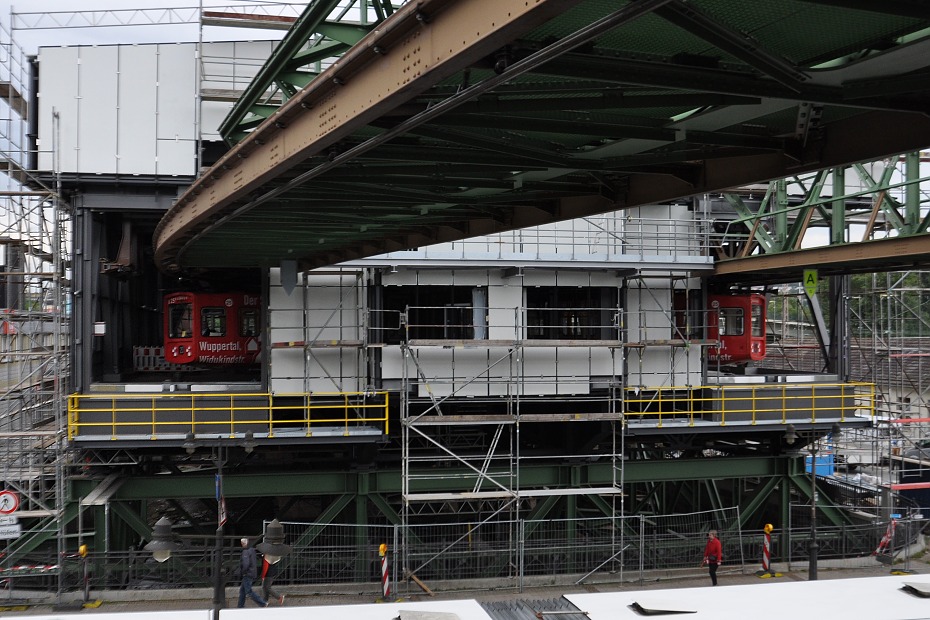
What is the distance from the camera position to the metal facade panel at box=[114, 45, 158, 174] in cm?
1848

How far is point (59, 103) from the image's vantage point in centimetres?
1830

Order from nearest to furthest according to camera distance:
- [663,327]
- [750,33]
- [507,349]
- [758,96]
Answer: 1. [750,33]
2. [758,96]
3. [507,349]
4. [663,327]

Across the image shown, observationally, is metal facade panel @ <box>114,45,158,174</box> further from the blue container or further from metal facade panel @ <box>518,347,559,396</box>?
the blue container

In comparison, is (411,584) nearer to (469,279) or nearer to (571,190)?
(469,279)

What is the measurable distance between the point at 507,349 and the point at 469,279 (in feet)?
6.49

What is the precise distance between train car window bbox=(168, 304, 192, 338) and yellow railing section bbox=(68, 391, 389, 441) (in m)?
4.99

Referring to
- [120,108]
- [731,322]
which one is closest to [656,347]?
[731,322]

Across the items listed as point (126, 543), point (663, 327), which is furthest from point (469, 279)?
point (126, 543)

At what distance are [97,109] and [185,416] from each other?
8.06 meters

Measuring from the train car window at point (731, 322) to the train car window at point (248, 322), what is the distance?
46.4 ft

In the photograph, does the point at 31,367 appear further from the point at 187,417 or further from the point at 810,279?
the point at 810,279

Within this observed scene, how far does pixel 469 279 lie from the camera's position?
60.6 feet

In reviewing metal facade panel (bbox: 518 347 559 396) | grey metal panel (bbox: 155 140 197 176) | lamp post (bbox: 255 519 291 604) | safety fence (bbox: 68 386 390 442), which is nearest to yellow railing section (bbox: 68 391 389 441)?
safety fence (bbox: 68 386 390 442)

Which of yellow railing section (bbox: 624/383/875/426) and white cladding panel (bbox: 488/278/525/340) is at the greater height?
white cladding panel (bbox: 488/278/525/340)
